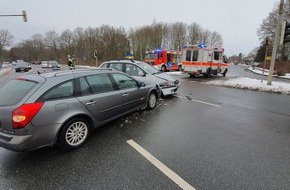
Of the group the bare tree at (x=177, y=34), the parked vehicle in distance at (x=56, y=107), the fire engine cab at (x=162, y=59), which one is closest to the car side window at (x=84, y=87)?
the parked vehicle in distance at (x=56, y=107)

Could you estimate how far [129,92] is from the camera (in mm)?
5227

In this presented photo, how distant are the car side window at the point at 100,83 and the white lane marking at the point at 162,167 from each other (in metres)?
1.37

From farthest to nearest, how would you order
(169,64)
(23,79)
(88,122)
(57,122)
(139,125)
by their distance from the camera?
(169,64)
(139,125)
(88,122)
(23,79)
(57,122)

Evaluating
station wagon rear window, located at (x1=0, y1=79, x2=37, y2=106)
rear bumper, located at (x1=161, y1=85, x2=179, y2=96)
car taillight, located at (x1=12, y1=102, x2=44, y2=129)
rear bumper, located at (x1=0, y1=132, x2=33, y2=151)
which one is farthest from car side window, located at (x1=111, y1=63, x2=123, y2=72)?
rear bumper, located at (x1=0, y1=132, x2=33, y2=151)

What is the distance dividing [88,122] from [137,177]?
170 centimetres

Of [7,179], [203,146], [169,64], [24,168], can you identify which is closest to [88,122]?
[24,168]

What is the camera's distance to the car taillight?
3031mm

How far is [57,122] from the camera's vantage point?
3.36 meters

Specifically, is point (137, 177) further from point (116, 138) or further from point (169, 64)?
point (169, 64)

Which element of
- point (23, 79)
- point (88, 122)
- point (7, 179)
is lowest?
point (7, 179)

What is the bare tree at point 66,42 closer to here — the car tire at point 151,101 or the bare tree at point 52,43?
the bare tree at point 52,43

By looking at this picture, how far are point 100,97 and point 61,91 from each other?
2.89 feet

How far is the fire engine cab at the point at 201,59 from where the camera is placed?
16781mm

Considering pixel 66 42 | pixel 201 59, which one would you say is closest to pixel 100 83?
pixel 201 59
